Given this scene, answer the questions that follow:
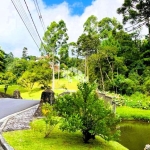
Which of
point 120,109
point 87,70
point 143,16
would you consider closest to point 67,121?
point 120,109

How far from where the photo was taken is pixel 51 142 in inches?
359

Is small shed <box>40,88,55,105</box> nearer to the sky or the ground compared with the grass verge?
nearer to the sky

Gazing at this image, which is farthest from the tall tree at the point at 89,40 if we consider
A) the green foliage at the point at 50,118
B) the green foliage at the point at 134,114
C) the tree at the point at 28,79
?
the green foliage at the point at 50,118

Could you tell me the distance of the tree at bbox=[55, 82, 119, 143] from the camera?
8945 millimetres

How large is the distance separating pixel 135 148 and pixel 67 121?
4.52m

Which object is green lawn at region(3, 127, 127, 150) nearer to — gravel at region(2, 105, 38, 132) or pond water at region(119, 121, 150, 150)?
gravel at region(2, 105, 38, 132)

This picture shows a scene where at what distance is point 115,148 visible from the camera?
31.6 ft

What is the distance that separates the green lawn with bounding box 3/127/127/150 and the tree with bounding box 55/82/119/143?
0.39m

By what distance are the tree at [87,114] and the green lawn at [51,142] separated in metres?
0.39

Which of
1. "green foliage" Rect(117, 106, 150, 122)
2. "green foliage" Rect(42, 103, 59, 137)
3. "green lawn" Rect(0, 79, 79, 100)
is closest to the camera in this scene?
"green foliage" Rect(42, 103, 59, 137)

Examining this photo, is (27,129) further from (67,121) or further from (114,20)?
(114,20)

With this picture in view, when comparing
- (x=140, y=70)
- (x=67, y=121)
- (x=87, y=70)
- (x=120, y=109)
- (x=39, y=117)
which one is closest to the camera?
(x=67, y=121)

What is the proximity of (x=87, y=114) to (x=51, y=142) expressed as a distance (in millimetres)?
1439

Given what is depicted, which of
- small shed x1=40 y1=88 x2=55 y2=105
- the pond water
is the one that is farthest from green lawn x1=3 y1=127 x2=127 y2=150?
small shed x1=40 y1=88 x2=55 y2=105
